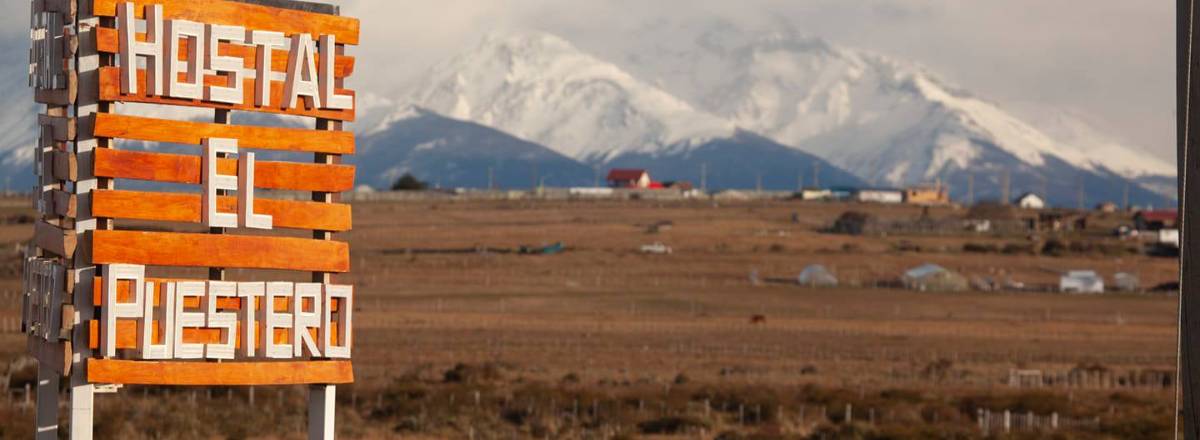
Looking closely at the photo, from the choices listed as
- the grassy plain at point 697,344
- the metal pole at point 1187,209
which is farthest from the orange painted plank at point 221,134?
the grassy plain at point 697,344

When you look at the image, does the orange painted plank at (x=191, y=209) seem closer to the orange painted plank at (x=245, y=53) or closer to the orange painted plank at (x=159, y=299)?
the orange painted plank at (x=159, y=299)

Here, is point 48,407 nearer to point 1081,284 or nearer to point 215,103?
point 215,103

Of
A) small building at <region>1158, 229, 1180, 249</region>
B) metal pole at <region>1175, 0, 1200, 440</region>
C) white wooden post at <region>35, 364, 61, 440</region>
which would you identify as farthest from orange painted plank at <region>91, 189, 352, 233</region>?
small building at <region>1158, 229, 1180, 249</region>

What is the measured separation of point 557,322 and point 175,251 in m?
78.2

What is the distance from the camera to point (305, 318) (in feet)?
64.1

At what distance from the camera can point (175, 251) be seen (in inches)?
747

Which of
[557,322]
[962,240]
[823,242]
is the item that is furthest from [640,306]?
[962,240]

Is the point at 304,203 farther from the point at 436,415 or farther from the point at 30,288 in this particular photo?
the point at 436,415

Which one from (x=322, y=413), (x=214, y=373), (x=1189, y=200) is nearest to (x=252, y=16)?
(x=214, y=373)

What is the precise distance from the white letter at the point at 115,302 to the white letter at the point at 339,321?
→ 1.93 metres

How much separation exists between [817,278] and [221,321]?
10804cm

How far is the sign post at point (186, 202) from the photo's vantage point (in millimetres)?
18672

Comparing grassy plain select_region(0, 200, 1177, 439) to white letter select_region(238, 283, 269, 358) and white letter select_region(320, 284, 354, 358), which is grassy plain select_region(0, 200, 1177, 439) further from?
white letter select_region(238, 283, 269, 358)

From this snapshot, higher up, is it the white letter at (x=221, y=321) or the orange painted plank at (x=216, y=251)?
the orange painted plank at (x=216, y=251)
